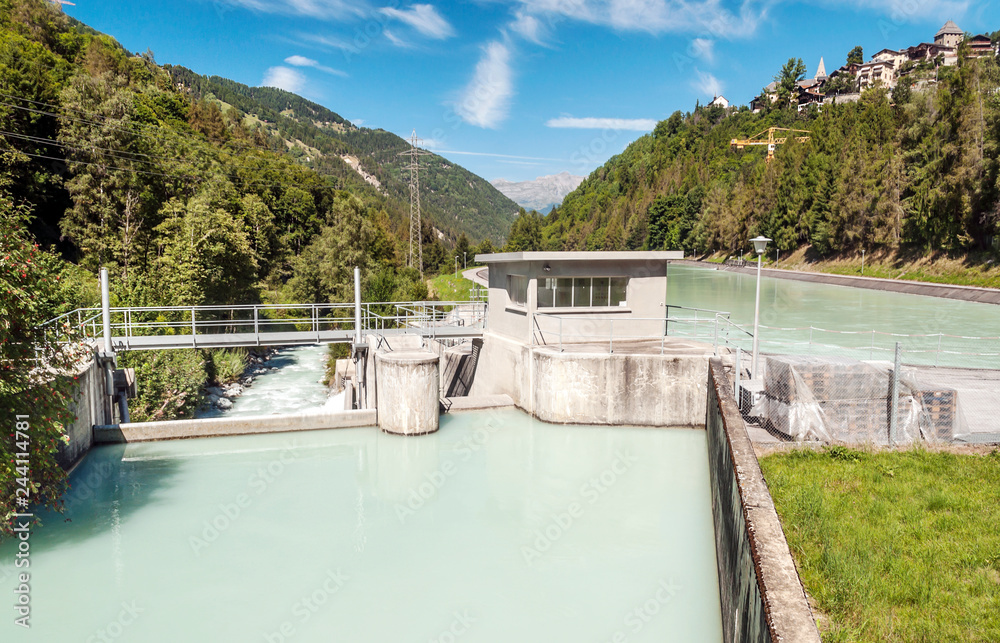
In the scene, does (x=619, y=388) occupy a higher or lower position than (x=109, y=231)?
lower

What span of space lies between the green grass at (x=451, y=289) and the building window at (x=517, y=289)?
30.3 metres

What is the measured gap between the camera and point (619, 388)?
1380 centimetres

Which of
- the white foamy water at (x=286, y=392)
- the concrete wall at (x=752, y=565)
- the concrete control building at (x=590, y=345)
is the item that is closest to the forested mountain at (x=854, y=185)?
the concrete control building at (x=590, y=345)

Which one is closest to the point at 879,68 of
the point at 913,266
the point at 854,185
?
the point at 854,185

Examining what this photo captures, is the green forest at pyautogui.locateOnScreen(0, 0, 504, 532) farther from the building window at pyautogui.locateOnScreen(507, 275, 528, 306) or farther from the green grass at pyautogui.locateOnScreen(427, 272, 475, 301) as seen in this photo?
the building window at pyautogui.locateOnScreen(507, 275, 528, 306)

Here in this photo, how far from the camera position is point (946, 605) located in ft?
16.6

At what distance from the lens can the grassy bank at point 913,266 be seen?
41375mm

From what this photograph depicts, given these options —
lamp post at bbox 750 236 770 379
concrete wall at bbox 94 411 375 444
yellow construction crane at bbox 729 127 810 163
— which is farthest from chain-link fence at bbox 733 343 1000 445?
yellow construction crane at bbox 729 127 810 163

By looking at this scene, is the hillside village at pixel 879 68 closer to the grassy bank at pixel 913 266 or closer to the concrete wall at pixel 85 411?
the grassy bank at pixel 913 266

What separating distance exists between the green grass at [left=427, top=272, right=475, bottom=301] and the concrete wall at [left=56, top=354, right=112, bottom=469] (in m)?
34.4

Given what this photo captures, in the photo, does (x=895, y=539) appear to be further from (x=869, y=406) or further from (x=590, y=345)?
(x=590, y=345)

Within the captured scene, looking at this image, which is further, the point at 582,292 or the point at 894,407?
the point at 582,292

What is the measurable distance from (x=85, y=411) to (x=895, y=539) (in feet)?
48.7

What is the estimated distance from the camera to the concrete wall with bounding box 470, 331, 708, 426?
1361cm
